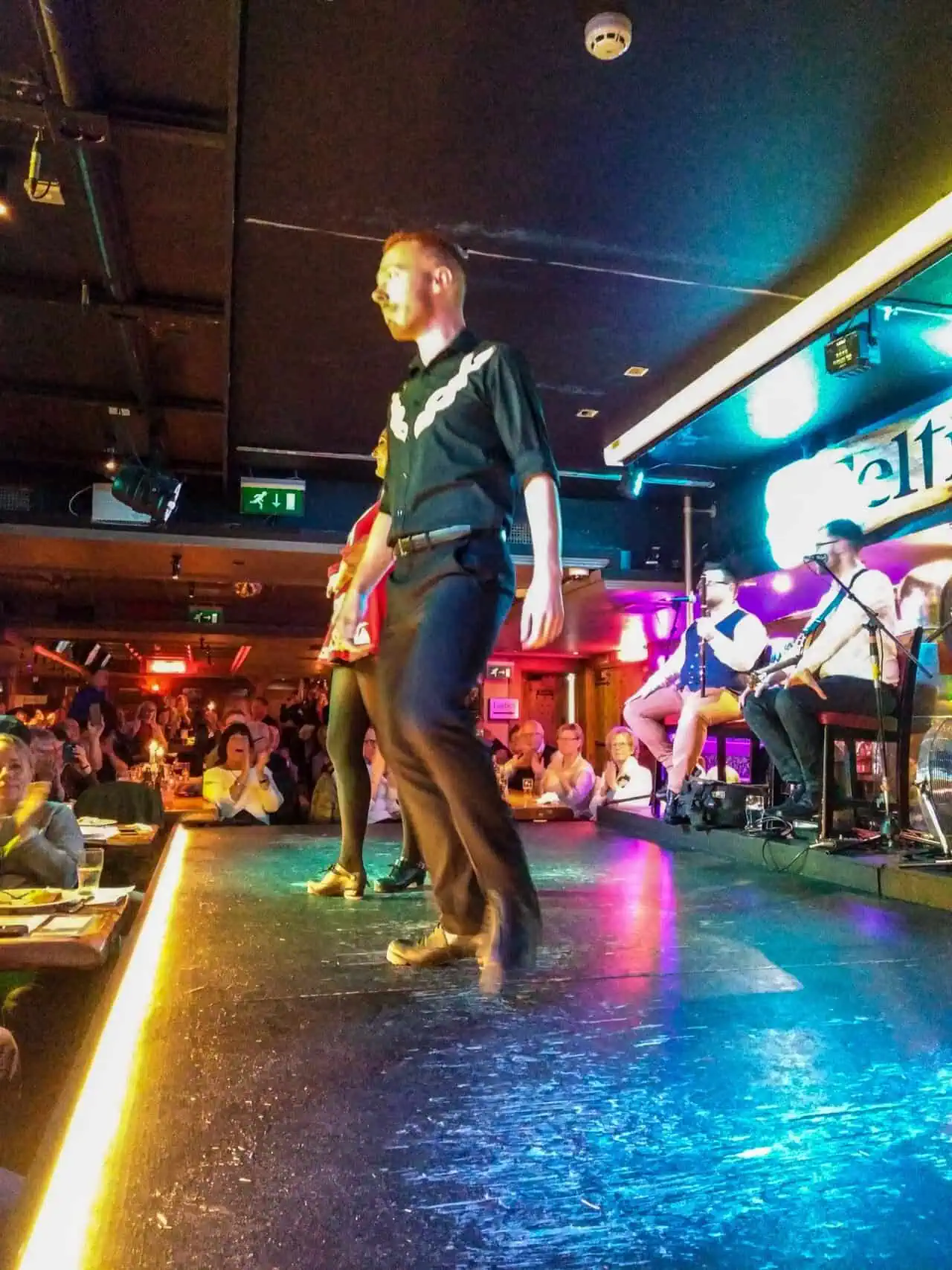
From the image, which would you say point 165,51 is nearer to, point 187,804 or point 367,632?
point 367,632

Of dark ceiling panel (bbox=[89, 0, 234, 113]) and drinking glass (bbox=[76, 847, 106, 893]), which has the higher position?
dark ceiling panel (bbox=[89, 0, 234, 113])

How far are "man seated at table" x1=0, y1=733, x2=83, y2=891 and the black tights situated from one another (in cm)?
124

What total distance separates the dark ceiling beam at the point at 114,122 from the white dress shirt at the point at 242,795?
12.7ft

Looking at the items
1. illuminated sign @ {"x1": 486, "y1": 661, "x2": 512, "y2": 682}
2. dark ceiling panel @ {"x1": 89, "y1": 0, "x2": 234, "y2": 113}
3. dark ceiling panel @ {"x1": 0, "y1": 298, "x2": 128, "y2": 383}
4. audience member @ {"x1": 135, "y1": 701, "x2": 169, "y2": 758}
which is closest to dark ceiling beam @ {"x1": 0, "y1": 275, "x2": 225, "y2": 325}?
dark ceiling panel @ {"x1": 0, "y1": 298, "x2": 128, "y2": 383}

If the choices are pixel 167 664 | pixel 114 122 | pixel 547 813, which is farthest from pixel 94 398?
pixel 167 664

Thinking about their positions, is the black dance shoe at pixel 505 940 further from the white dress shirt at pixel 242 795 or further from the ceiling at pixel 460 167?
the white dress shirt at pixel 242 795

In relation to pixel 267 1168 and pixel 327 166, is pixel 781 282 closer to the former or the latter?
pixel 327 166

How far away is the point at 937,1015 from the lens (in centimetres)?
145

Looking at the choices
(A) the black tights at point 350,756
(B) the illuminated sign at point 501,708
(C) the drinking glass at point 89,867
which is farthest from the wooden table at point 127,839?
(B) the illuminated sign at point 501,708

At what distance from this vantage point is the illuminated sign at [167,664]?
67.6 feet

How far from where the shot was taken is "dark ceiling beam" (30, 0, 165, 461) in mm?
2941

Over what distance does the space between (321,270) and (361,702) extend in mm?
2782

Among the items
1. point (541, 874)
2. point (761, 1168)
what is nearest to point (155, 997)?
point (761, 1168)

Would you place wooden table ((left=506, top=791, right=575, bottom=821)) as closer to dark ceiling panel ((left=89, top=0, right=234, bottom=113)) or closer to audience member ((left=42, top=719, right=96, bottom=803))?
audience member ((left=42, top=719, right=96, bottom=803))
